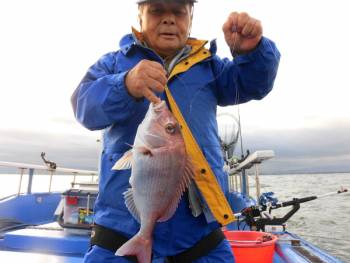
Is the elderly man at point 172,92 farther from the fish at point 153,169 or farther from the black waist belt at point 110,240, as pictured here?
the fish at point 153,169

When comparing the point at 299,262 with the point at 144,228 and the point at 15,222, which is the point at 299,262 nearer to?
the point at 144,228

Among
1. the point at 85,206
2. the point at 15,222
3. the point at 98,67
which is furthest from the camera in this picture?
the point at 15,222

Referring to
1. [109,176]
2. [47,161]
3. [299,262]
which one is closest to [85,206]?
[47,161]

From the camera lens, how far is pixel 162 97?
237cm

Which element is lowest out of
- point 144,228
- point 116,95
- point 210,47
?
point 144,228

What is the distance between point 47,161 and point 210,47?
5639 millimetres

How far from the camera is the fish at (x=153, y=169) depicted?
76.5 inches

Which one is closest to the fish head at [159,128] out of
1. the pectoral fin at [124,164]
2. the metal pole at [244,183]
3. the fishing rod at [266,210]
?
the pectoral fin at [124,164]

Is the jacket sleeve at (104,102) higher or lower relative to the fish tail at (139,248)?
higher

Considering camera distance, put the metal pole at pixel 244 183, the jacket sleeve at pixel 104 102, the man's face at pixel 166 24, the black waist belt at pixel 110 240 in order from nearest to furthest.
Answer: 1. the jacket sleeve at pixel 104 102
2. the black waist belt at pixel 110 240
3. the man's face at pixel 166 24
4. the metal pole at pixel 244 183

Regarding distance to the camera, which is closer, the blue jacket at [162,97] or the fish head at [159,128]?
the fish head at [159,128]

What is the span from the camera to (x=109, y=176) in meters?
2.24

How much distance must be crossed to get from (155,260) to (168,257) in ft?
0.29

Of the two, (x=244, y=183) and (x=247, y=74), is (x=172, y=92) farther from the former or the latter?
(x=244, y=183)
